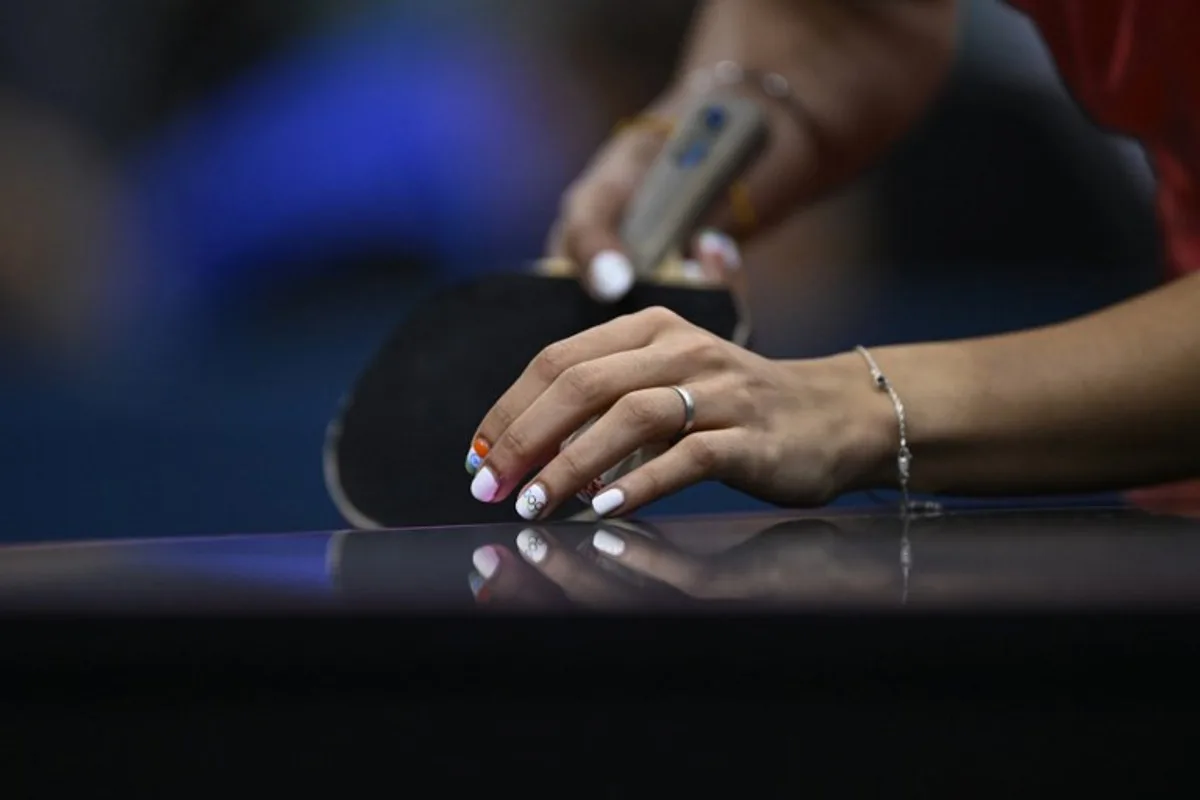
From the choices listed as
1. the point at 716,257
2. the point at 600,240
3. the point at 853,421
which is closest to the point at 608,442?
the point at 853,421

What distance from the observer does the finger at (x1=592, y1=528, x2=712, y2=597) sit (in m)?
0.42

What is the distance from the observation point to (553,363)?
687mm

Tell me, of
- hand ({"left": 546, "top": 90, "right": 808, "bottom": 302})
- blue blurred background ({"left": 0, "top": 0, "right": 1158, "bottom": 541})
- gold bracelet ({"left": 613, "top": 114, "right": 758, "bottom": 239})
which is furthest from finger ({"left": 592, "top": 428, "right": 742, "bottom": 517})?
blue blurred background ({"left": 0, "top": 0, "right": 1158, "bottom": 541})

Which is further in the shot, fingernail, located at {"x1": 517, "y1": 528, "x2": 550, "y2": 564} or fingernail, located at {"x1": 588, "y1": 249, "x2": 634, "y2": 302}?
fingernail, located at {"x1": 588, "y1": 249, "x2": 634, "y2": 302}

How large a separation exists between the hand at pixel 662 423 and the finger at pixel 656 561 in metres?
0.05

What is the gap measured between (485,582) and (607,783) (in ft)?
0.31

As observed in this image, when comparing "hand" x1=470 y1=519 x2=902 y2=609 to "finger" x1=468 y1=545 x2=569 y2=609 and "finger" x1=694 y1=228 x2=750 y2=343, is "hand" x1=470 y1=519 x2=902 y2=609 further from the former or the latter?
"finger" x1=694 y1=228 x2=750 y2=343

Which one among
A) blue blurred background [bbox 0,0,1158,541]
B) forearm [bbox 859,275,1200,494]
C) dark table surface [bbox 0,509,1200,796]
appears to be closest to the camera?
dark table surface [bbox 0,509,1200,796]

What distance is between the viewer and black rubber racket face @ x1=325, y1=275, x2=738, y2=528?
0.84 m

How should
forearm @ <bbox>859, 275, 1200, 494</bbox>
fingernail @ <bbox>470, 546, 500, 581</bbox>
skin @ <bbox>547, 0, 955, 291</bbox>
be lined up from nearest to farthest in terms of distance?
fingernail @ <bbox>470, 546, 500, 581</bbox>, forearm @ <bbox>859, 275, 1200, 494</bbox>, skin @ <bbox>547, 0, 955, 291</bbox>

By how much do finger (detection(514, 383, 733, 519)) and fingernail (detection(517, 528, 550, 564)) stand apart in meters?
0.03

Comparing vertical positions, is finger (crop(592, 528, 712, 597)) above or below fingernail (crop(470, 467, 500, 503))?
below

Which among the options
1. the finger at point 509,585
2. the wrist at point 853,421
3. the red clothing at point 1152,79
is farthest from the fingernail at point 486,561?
the red clothing at point 1152,79

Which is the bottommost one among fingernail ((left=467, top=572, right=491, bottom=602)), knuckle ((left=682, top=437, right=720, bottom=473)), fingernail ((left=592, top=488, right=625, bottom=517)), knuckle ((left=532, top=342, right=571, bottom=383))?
fingernail ((left=467, top=572, right=491, bottom=602))
